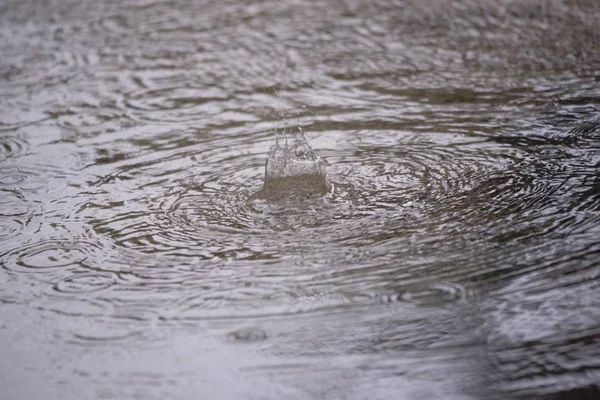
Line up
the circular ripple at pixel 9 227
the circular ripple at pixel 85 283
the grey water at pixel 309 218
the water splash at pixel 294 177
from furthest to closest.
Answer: the water splash at pixel 294 177 → the circular ripple at pixel 9 227 → the circular ripple at pixel 85 283 → the grey water at pixel 309 218

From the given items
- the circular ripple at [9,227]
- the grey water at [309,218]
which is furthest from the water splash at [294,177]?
the circular ripple at [9,227]

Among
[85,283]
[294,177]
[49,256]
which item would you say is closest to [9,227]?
[49,256]

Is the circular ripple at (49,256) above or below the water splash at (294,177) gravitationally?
below

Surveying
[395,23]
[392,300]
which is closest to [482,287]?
[392,300]

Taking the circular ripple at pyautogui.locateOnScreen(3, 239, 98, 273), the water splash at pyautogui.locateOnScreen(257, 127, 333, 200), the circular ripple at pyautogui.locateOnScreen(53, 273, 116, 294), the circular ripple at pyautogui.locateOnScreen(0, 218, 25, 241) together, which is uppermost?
the water splash at pyautogui.locateOnScreen(257, 127, 333, 200)

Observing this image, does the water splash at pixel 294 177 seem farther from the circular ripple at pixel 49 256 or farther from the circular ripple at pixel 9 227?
the circular ripple at pixel 9 227

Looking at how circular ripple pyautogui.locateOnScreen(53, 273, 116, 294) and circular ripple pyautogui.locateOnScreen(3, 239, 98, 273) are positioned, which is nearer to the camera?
circular ripple pyautogui.locateOnScreen(53, 273, 116, 294)

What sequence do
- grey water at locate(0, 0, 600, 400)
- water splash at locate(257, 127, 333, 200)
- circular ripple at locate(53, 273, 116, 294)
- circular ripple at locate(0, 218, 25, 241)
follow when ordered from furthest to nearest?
1. water splash at locate(257, 127, 333, 200)
2. circular ripple at locate(0, 218, 25, 241)
3. circular ripple at locate(53, 273, 116, 294)
4. grey water at locate(0, 0, 600, 400)

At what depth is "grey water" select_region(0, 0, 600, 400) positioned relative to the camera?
73.4 inches

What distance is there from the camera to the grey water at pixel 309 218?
1863mm

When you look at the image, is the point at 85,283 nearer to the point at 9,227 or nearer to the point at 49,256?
the point at 49,256

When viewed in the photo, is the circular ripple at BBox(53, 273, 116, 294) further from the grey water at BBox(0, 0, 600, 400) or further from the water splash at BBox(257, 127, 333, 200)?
the water splash at BBox(257, 127, 333, 200)

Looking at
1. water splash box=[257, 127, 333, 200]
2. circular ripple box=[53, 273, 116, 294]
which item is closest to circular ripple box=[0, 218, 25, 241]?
circular ripple box=[53, 273, 116, 294]

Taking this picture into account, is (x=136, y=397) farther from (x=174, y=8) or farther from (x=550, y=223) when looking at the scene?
(x=174, y=8)
